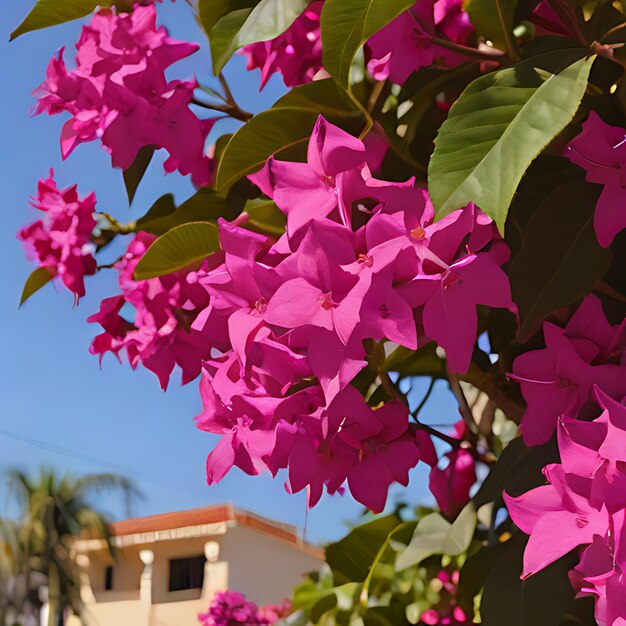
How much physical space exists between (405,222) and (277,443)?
0.45 feet

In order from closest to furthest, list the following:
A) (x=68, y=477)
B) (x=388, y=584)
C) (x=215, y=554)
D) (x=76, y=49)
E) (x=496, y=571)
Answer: (x=496, y=571) < (x=76, y=49) < (x=388, y=584) < (x=215, y=554) < (x=68, y=477)

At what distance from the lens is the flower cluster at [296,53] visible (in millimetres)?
754

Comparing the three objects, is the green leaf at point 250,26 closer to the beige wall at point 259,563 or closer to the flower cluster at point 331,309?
the flower cluster at point 331,309

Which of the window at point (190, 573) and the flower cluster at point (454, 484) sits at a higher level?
the window at point (190, 573)

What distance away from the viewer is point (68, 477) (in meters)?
14.1

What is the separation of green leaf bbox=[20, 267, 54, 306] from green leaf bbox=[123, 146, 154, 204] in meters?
0.19

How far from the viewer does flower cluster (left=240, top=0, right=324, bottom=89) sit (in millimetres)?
754

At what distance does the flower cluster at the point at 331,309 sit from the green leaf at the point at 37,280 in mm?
386

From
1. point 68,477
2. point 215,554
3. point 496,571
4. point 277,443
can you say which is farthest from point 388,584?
point 68,477

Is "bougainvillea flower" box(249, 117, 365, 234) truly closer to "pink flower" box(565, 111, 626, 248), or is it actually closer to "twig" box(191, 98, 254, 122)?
"pink flower" box(565, 111, 626, 248)

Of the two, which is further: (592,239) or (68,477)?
(68,477)

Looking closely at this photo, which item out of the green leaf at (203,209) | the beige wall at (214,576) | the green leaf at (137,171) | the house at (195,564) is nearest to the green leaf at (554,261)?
the green leaf at (203,209)

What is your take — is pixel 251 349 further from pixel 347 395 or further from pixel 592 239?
pixel 592 239

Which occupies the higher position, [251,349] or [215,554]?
[215,554]
